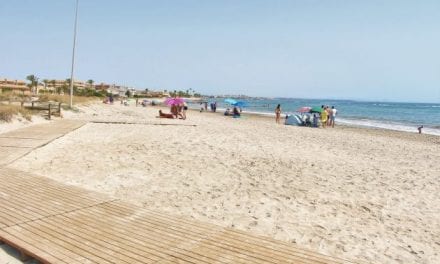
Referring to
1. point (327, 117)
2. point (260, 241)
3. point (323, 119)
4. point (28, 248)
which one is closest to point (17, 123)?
point (28, 248)

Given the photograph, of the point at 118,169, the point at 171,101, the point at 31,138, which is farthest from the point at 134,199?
the point at 171,101

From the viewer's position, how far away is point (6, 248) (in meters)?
4.85

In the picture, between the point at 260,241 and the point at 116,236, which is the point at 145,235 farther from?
the point at 260,241

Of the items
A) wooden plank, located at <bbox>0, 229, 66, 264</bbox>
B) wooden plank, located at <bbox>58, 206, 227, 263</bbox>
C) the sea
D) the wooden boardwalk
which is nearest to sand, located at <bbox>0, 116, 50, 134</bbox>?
the wooden boardwalk

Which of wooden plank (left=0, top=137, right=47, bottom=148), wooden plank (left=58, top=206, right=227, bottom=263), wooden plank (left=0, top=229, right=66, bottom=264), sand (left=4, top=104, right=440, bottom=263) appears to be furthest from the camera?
wooden plank (left=0, top=137, right=47, bottom=148)

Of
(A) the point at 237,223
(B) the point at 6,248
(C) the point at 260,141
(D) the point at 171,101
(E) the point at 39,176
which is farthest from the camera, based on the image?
(D) the point at 171,101

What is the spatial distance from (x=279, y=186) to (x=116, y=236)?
4.78 m

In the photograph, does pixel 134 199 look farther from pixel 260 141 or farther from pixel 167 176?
pixel 260 141

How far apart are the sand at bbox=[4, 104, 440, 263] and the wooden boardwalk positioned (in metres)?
0.82

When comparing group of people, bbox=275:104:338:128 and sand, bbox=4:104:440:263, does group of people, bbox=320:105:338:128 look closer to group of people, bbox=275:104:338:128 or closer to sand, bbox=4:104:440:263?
group of people, bbox=275:104:338:128

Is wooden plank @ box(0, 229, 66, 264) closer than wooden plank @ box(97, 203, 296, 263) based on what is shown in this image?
Yes

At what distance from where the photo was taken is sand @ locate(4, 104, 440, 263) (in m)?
6.00

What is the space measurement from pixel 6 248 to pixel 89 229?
1.06m

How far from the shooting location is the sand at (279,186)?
600 cm
